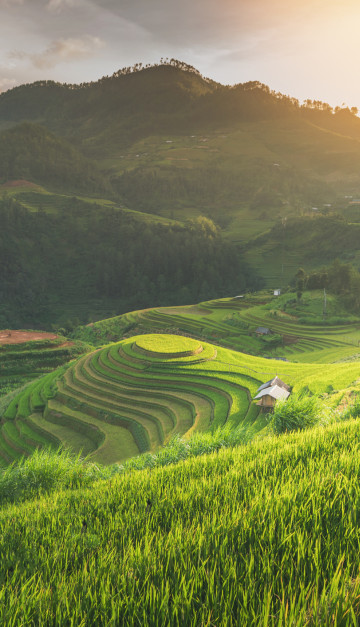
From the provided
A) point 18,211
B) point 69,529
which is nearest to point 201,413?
point 69,529

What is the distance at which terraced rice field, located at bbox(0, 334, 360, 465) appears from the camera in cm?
2314

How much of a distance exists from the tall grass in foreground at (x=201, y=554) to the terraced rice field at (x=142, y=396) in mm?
17789

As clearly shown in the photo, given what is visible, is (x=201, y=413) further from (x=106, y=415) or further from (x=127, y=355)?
(x=127, y=355)

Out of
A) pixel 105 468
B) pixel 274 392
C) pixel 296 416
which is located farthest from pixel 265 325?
pixel 105 468

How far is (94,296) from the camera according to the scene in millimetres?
116438

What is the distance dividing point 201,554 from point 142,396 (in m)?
27.7

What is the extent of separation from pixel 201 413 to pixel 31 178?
592 ft

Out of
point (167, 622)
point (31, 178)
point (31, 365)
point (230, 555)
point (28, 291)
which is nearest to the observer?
point (167, 622)

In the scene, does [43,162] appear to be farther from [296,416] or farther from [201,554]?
[201,554]

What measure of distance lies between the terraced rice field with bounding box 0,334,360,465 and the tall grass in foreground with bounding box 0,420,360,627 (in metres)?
17.8

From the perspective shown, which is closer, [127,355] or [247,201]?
[127,355]

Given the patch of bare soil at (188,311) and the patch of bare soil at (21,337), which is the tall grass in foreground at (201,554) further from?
the patch of bare soil at (188,311)

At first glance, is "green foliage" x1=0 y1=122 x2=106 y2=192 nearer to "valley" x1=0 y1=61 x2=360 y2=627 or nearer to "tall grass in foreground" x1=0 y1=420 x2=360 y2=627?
"valley" x1=0 y1=61 x2=360 y2=627

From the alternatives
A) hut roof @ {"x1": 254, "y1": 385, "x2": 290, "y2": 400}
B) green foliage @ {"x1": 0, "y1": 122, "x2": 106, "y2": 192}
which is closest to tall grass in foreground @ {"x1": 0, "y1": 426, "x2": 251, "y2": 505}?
hut roof @ {"x1": 254, "y1": 385, "x2": 290, "y2": 400}
